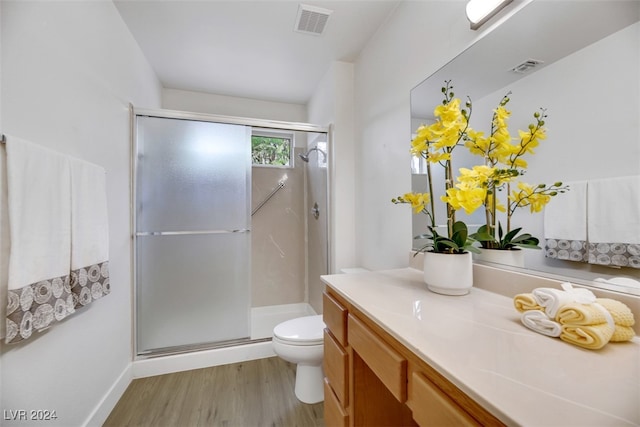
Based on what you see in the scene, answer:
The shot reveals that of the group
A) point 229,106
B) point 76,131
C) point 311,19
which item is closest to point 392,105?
point 311,19

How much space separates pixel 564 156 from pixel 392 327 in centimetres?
79

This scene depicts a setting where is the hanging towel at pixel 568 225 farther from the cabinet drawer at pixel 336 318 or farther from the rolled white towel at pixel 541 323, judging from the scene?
the cabinet drawer at pixel 336 318

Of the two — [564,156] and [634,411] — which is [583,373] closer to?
[634,411]

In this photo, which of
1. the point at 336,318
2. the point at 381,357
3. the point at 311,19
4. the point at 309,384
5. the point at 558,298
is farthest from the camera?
the point at 311,19

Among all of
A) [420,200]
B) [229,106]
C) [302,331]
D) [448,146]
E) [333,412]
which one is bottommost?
[333,412]

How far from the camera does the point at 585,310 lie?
587mm

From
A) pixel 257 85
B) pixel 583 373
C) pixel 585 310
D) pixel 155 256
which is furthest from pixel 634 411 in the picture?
pixel 257 85

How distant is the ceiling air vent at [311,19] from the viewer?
1662 millimetres

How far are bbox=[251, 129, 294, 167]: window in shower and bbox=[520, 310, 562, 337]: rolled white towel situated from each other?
8.89 ft

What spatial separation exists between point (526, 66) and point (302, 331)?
1736 mm

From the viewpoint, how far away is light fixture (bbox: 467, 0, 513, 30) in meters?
1.02

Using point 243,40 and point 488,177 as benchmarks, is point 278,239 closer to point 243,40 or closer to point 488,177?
point 243,40

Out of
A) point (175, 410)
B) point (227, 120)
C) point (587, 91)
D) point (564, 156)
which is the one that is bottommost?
point (175, 410)

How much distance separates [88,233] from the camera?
48.0 inches
